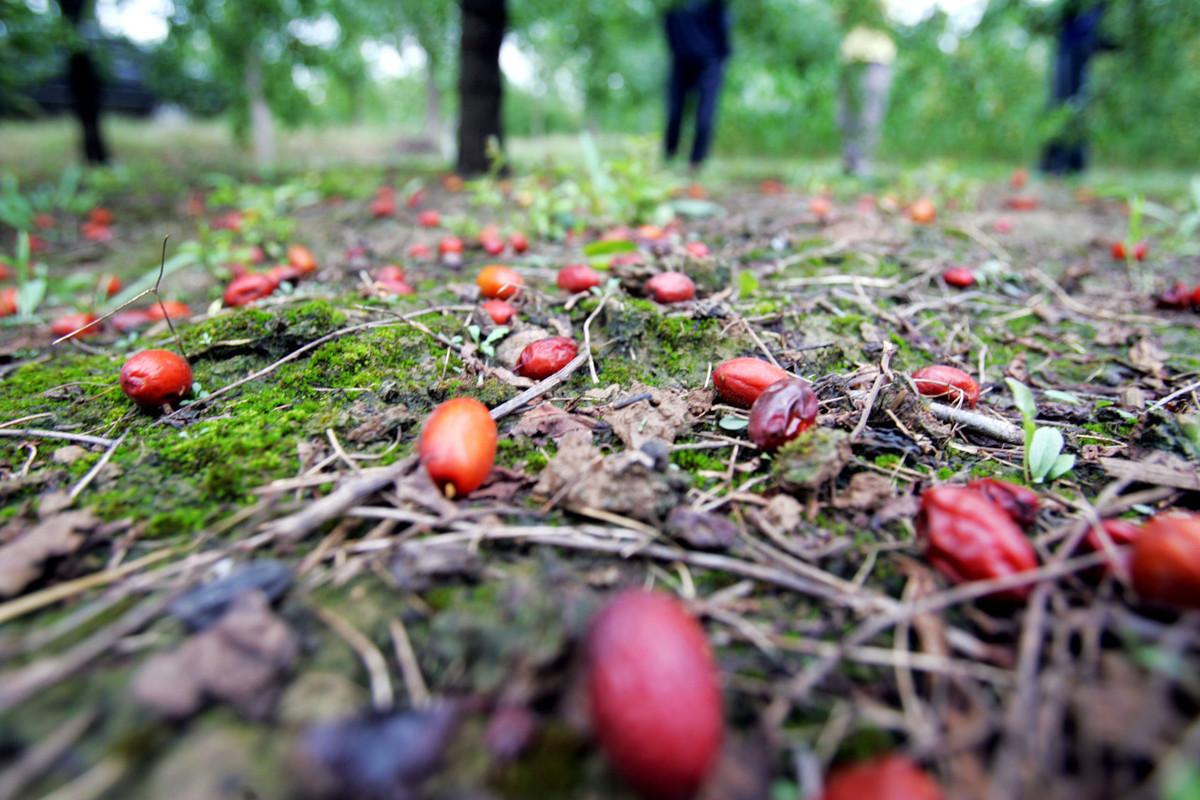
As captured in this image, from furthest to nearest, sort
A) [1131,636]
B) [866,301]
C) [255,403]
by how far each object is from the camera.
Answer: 1. [866,301]
2. [255,403]
3. [1131,636]

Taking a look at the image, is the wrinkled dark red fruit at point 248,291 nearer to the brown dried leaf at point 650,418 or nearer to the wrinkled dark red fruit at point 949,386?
the brown dried leaf at point 650,418

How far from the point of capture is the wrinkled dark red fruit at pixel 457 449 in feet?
4.96

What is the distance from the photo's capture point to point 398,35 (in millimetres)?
18469

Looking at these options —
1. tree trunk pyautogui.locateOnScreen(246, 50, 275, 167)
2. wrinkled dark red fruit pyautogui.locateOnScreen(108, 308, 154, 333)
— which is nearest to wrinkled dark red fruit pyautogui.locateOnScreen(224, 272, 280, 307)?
wrinkled dark red fruit pyautogui.locateOnScreen(108, 308, 154, 333)

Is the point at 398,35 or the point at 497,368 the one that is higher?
the point at 398,35

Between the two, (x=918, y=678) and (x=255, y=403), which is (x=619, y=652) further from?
(x=255, y=403)

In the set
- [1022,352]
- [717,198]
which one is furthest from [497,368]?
[717,198]

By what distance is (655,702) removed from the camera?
931 millimetres

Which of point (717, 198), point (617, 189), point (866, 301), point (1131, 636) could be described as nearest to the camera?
point (1131, 636)

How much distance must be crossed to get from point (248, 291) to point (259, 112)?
7069 millimetres

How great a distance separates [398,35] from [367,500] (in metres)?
21.1

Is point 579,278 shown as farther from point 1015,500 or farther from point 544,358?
point 1015,500

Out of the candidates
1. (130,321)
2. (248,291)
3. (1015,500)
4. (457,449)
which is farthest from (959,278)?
(130,321)

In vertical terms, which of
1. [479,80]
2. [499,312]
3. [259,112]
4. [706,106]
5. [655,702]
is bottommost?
[655,702]
